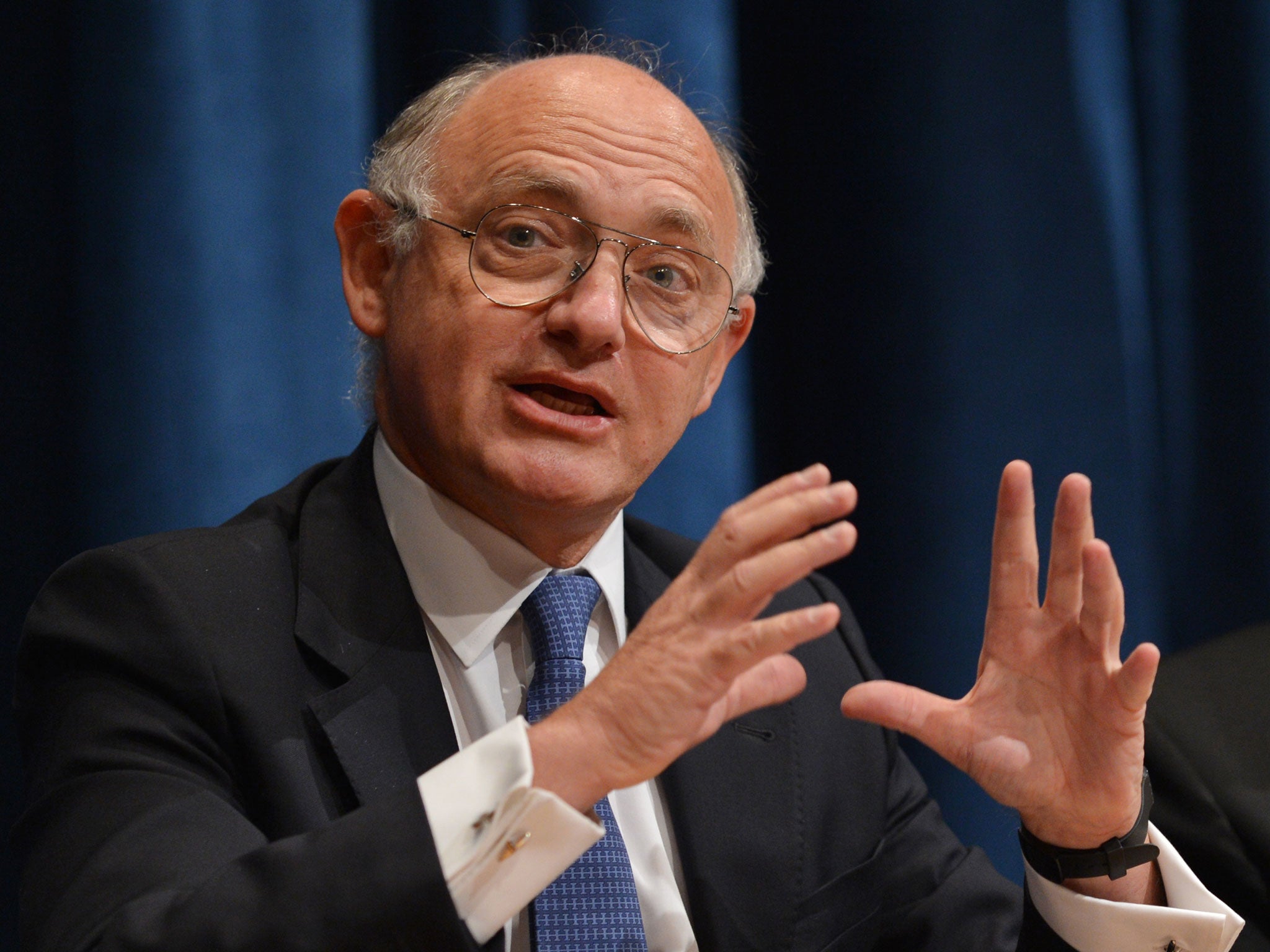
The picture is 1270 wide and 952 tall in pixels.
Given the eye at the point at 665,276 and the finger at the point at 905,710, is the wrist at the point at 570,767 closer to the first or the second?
the finger at the point at 905,710

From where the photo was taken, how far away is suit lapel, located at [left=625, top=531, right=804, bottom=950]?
1.37 metres

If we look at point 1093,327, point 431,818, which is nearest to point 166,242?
point 431,818

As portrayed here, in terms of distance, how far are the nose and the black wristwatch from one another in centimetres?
68

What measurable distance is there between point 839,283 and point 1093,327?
42 cm

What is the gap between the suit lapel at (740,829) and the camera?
53.9 inches

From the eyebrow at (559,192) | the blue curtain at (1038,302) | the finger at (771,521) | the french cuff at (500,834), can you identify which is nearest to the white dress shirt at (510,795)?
the french cuff at (500,834)

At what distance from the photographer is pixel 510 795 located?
0.95 metres

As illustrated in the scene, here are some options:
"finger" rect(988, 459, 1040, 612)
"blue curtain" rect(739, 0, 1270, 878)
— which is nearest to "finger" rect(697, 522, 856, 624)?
"finger" rect(988, 459, 1040, 612)

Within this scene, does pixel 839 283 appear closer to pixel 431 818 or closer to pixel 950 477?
pixel 950 477

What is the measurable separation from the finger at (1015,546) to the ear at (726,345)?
23.1 inches

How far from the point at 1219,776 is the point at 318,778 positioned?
0.96 meters

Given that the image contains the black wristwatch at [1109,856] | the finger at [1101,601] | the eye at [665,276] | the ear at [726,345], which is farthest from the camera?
the ear at [726,345]

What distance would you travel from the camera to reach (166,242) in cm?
176

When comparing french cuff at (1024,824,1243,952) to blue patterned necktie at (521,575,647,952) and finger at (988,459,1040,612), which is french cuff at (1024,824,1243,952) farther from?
blue patterned necktie at (521,575,647,952)
